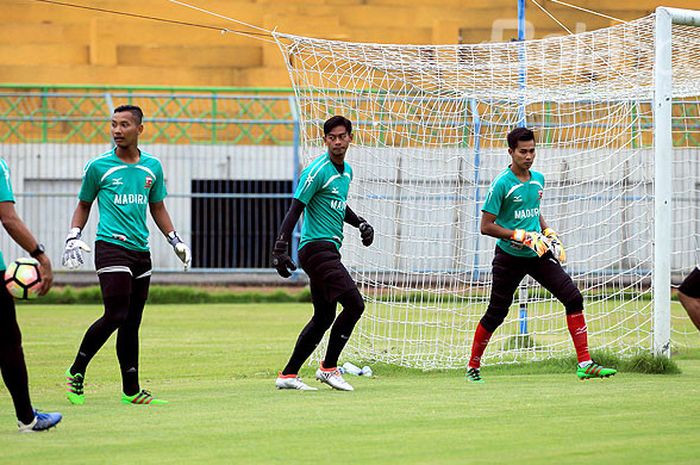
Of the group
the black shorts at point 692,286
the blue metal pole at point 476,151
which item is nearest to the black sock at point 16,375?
the black shorts at point 692,286

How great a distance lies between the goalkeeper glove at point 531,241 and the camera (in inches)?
396

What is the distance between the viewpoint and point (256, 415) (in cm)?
836

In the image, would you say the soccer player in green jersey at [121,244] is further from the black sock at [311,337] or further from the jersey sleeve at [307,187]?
the black sock at [311,337]

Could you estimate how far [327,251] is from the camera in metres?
10.0

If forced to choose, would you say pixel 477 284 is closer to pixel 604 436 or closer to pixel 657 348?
pixel 657 348

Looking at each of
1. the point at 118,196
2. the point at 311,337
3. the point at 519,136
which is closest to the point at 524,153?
the point at 519,136

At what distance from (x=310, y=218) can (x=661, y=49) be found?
12.0 ft

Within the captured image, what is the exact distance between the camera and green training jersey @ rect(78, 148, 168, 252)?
9094mm

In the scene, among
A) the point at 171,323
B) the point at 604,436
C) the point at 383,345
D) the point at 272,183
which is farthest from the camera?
the point at 272,183

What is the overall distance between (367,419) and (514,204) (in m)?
2.97

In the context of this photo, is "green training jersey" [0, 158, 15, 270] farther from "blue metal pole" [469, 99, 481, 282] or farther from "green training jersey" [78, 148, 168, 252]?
"blue metal pole" [469, 99, 481, 282]

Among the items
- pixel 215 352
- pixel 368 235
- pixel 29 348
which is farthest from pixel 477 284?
pixel 29 348

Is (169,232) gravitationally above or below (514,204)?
below

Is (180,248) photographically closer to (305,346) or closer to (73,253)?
(73,253)
